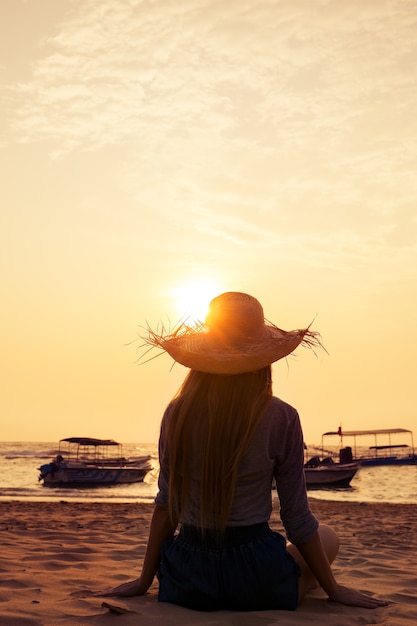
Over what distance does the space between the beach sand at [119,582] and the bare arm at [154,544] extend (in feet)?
0.24

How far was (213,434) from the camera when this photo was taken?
120 inches

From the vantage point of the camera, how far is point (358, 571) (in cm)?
491

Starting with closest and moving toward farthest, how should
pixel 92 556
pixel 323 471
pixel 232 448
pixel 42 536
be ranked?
pixel 232 448 < pixel 92 556 < pixel 42 536 < pixel 323 471

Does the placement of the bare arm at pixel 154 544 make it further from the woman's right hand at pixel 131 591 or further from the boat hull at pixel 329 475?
the boat hull at pixel 329 475

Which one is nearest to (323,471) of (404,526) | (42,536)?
(404,526)

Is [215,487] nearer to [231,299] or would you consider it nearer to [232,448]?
[232,448]

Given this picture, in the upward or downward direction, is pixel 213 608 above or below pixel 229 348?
below

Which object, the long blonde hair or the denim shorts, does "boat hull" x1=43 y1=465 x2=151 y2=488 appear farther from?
the long blonde hair

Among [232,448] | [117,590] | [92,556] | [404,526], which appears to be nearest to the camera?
[232,448]

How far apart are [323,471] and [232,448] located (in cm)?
3082

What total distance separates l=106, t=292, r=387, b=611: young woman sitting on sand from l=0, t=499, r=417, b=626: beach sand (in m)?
0.18

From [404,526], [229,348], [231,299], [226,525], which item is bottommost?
[404,526]

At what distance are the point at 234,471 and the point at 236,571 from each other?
0.54m

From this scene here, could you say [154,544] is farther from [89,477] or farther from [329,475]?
[329,475]
